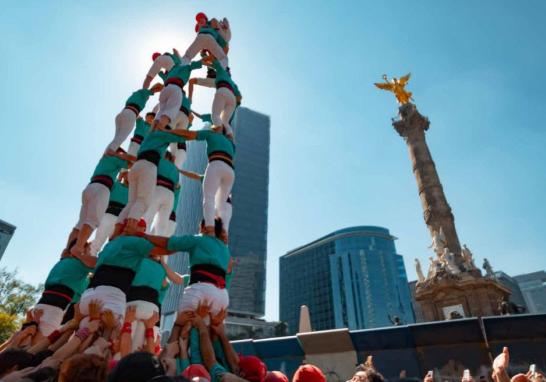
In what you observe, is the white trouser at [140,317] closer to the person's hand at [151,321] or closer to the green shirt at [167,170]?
the person's hand at [151,321]

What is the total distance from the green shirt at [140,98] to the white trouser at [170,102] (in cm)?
126

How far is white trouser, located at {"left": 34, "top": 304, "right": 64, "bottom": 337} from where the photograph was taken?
16.5 ft

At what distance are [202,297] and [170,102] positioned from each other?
393cm

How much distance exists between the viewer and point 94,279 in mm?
4402

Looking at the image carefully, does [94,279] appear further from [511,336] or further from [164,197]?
[511,336]

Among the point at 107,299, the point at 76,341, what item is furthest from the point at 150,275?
the point at 76,341

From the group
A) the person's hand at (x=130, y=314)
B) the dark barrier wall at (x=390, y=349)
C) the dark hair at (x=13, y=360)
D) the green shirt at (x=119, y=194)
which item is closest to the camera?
the dark hair at (x=13, y=360)

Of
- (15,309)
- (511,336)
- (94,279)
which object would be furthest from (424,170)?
(15,309)

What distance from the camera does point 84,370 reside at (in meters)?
1.75

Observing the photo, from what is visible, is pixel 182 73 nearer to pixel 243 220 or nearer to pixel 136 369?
pixel 136 369

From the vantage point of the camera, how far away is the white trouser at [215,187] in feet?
16.3

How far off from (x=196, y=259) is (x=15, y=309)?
31.9 m

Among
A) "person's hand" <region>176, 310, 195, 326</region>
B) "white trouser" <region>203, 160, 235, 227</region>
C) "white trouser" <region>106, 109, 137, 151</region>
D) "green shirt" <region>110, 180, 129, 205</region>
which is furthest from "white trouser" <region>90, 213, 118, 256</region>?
"person's hand" <region>176, 310, 195, 326</region>

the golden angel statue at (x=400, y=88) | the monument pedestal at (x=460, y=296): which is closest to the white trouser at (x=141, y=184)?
the monument pedestal at (x=460, y=296)
